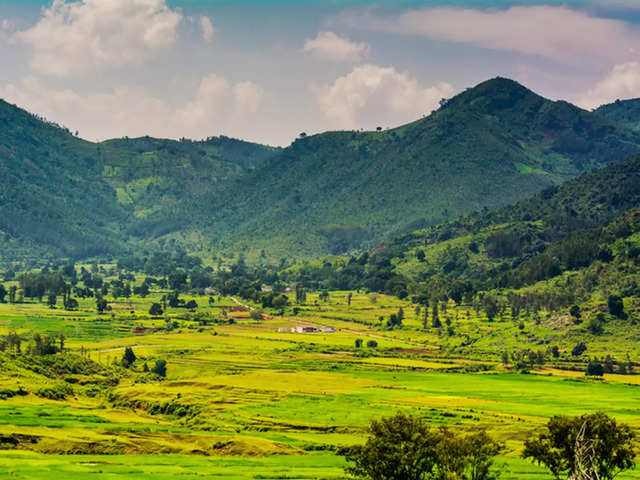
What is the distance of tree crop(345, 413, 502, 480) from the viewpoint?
8294cm

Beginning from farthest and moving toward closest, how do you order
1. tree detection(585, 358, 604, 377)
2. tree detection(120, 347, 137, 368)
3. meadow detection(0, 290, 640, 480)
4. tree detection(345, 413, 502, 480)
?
tree detection(120, 347, 137, 368), tree detection(585, 358, 604, 377), meadow detection(0, 290, 640, 480), tree detection(345, 413, 502, 480)

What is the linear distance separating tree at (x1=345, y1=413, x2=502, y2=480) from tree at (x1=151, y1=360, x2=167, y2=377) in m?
98.7

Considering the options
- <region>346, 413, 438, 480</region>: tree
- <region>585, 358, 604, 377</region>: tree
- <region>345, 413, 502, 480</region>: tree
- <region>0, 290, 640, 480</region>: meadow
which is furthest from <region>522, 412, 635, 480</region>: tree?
<region>585, 358, 604, 377</region>: tree

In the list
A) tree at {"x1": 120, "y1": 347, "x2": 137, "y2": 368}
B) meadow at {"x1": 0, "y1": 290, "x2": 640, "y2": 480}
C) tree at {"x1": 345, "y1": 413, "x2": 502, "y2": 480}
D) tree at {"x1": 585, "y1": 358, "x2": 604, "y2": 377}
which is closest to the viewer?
tree at {"x1": 345, "y1": 413, "x2": 502, "y2": 480}

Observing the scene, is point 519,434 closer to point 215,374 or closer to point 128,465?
point 128,465

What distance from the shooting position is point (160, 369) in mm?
178750

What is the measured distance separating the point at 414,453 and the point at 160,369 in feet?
343

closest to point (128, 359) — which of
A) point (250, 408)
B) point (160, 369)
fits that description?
point (160, 369)

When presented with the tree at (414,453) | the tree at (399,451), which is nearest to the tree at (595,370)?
the tree at (414,453)

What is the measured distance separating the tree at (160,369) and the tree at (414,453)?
98.7 meters

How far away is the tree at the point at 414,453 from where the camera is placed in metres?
82.9

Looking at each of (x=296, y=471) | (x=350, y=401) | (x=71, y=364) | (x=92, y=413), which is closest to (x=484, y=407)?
(x=350, y=401)

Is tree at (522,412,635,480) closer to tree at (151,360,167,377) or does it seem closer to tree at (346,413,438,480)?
tree at (346,413,438,480)

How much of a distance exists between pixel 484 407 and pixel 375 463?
6071 cm
